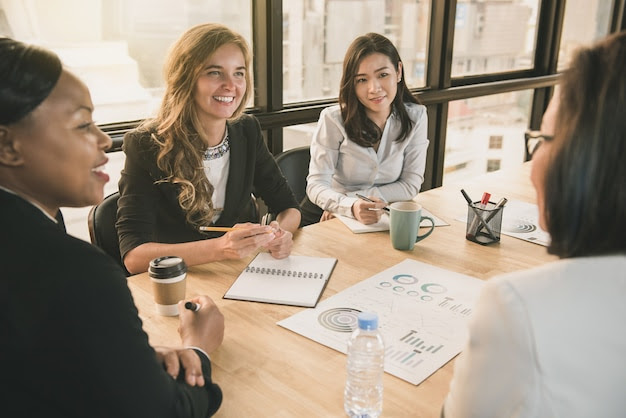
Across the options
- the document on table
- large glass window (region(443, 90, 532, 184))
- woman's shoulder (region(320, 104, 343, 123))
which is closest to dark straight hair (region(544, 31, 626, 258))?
the document on table

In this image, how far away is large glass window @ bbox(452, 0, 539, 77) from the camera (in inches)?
151

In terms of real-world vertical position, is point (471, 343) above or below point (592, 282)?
below

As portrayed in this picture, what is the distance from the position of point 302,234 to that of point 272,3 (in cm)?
→ 135

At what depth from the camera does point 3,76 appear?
75 centimetres

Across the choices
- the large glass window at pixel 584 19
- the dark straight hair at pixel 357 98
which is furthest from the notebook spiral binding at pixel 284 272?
the large glass window at pixel 584 19

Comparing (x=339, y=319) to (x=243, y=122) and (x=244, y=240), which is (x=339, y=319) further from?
(x=243, y=122)

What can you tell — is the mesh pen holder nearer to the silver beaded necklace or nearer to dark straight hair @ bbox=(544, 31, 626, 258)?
the silver beaded necklace

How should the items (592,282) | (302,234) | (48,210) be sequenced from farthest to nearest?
(302,234), (48,210), (592,282)

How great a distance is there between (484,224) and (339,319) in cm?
69

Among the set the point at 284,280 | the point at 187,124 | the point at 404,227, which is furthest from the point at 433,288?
the point at 187,124

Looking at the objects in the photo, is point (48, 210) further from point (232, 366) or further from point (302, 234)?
point (302, 234)

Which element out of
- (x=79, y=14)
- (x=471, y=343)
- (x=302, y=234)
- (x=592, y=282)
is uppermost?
(x=79, y=14)

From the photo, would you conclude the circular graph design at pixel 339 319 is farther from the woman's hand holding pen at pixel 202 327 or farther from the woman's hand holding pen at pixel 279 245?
the woman's hand holding pen at pixel 279 245

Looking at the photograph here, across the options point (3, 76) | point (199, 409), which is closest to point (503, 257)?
point (199, 409)
